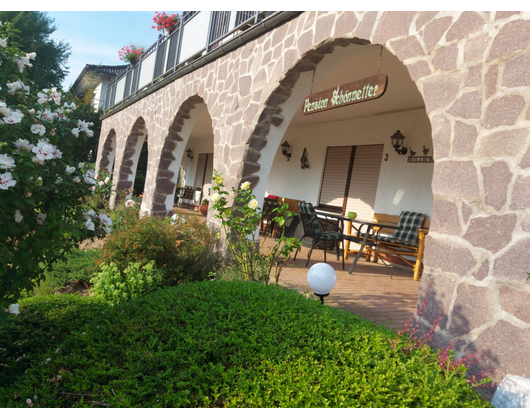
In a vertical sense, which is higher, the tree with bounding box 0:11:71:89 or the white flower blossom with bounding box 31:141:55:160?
the tree with bounding box 0:11:71:89

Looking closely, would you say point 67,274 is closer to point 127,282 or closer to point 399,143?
point 127,282

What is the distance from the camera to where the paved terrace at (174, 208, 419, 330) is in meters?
3.68

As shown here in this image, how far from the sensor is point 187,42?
23.8ft

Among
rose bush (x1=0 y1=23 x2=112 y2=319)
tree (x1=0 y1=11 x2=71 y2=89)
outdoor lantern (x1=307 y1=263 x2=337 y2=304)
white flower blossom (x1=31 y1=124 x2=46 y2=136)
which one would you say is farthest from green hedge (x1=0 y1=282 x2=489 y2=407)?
tree (x1=0 y1=11 x2=71 y2=89)

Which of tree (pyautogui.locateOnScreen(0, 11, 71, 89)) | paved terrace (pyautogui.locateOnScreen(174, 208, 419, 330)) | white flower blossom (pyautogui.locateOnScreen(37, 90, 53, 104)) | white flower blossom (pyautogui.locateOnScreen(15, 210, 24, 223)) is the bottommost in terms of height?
paved terrace (pyautogui.locateOnScreen(174, 208, 419, 330))

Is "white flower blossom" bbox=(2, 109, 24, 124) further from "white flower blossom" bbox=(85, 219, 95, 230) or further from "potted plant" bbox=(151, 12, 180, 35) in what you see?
"potted plant" bbox=(151, 12, 180, 35)

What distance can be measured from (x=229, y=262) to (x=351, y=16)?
9.79ft

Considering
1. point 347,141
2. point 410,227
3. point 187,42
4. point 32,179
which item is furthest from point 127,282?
point 347,141

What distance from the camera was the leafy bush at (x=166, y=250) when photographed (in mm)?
4676

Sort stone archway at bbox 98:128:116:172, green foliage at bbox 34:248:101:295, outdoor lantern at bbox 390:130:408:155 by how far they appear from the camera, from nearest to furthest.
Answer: green foliage at bbox 34:248:101:295 → outdoor lantern at bbox 390:130:408:155 → stone archway at bbox 98:128:116:172

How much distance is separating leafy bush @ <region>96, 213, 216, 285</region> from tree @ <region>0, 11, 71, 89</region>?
18.0m

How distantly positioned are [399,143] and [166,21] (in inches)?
236

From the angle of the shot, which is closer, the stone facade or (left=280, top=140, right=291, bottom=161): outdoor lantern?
the stone facade
